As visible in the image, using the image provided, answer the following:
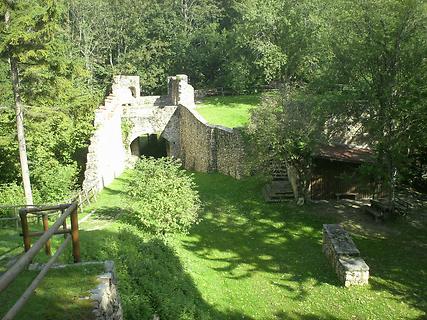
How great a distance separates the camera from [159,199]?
14250 mm

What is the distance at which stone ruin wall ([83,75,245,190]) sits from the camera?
21.6m

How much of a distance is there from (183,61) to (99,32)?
9.16 metres

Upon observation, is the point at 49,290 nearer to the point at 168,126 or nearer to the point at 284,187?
the point at 284,187

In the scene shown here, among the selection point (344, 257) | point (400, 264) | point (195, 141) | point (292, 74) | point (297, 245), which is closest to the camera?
point (344, 257)

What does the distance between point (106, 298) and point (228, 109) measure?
87.8 feet

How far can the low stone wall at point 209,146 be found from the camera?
878 inches

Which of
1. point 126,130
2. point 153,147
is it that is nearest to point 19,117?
point 126,130

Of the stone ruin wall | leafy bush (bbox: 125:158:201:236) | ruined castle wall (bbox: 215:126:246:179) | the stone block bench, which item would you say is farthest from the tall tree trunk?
the stone block bench

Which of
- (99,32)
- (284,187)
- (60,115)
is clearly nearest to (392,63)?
(284,187)

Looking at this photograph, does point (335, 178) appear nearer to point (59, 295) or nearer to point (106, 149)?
point (106, 149)

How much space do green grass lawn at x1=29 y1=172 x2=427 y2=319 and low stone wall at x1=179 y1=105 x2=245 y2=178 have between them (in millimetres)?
4834

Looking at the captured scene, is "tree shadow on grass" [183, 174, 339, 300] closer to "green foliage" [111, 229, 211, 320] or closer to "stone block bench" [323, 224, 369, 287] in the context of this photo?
"stone block bench" [323, 224, 369, 287]

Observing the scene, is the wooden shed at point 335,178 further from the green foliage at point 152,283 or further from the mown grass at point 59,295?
the mown grass at point 59,295

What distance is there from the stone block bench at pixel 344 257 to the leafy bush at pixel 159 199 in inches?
186
